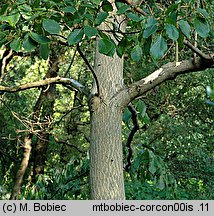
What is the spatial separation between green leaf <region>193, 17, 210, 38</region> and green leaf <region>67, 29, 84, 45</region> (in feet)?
1.39

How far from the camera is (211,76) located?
19.7 ft

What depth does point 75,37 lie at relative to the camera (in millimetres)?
1688

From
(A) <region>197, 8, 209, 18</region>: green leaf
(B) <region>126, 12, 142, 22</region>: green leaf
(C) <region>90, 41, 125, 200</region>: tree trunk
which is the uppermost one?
(B) <region>126, 12, 142, 22</region>: green leaf

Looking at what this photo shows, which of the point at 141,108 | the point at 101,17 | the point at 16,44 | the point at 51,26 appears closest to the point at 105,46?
the point at 101,17

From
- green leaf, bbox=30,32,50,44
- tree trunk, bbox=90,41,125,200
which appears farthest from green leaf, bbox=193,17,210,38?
tree trunk, bbox=90,41,125,200

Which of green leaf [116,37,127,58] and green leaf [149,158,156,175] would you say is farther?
green leaf [149,158,156,175]

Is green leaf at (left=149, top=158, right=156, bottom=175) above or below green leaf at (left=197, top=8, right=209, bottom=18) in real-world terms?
below

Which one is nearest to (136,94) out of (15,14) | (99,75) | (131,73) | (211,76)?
(99,75)

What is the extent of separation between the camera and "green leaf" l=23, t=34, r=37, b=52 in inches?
66.0

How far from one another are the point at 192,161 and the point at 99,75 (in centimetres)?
448

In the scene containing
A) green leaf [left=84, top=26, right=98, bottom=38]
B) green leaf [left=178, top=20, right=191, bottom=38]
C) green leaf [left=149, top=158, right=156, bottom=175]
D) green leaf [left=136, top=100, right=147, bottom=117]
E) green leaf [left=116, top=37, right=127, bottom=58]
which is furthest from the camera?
green leaf [left=149, top=158, right=156, bottom=175]

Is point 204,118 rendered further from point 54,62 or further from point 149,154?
point 149,154

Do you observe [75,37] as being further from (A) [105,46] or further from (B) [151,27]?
(B) [151,27]

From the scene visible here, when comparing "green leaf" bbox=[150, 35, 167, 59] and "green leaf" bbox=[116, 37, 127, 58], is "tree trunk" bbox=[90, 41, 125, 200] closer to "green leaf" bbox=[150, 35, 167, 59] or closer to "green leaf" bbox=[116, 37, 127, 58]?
"green leaf" bbox=[116, 37, 127, 58]
